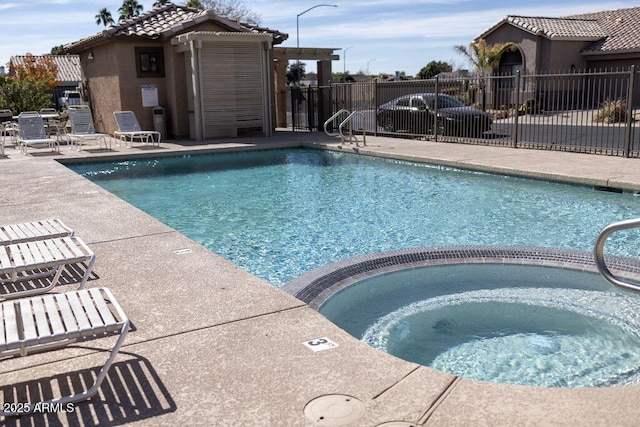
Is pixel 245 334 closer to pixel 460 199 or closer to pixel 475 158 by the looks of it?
pixel 460 199

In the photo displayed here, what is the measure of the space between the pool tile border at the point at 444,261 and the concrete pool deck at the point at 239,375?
1130mm

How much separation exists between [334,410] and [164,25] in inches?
742

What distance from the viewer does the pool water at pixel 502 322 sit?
169 inches

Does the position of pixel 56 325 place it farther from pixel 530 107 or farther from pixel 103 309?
pixel 530 107

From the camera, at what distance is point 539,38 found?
105ft

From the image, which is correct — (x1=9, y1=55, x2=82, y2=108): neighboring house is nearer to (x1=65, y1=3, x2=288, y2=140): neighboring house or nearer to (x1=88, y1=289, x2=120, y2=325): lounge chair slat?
(x1=65, y1=3, x2=288, y2=140): neighboring house

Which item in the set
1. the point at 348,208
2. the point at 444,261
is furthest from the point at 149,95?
the point at 444,261

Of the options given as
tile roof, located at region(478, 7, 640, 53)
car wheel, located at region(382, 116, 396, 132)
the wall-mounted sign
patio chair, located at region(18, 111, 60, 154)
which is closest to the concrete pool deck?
patio chair, located at region(18, 111, 60, 154)

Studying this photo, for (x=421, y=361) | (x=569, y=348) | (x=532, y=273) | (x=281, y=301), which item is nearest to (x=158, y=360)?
(x=281, y=301)

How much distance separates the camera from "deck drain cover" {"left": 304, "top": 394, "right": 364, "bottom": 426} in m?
2.72

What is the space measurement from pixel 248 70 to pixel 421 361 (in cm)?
1550

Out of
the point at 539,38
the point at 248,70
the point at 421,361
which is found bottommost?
the point at 421,361

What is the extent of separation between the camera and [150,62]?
62.8 feet

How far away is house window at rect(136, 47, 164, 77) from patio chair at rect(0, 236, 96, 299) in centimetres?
1538
